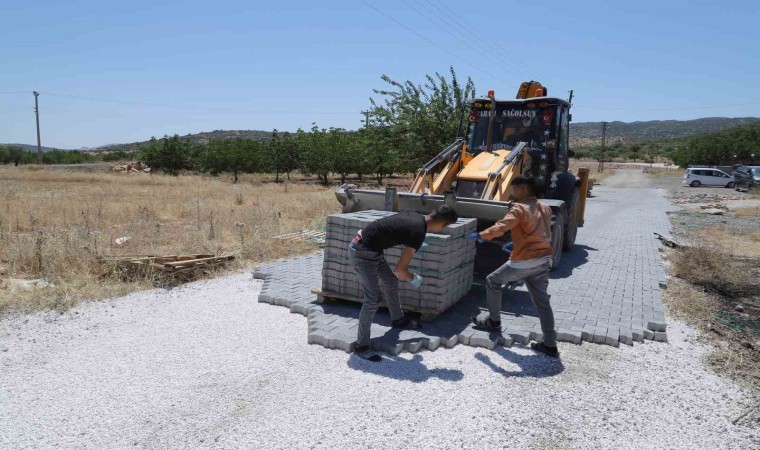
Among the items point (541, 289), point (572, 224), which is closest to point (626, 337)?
point (541, 289)

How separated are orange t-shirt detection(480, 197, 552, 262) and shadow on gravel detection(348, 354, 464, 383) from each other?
53.4 inches

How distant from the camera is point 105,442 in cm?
367

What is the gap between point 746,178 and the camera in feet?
110

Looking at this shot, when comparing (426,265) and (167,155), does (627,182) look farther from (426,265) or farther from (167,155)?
(426,265)

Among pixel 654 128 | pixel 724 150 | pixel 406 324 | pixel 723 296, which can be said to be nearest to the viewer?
pixel 406 324

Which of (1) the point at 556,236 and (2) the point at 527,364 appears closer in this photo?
(2) the point at 527,364

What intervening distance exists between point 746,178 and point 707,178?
389 centimetres

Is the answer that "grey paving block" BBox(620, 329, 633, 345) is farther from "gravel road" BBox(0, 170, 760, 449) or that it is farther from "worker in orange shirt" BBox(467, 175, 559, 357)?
"worker in orange shirt" BBox(467, 175, 559, 357)

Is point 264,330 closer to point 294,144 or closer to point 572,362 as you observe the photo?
point 572,362

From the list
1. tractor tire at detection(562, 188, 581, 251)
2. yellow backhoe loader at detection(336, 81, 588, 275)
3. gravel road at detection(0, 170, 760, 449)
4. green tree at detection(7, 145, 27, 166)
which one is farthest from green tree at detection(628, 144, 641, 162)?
gravel road at detection(0, 170, 760, 449)

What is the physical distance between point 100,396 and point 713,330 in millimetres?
6579

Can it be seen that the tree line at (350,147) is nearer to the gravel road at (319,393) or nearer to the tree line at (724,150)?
the gravel road at (319,393)

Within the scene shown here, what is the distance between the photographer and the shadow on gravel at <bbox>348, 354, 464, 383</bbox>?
190 inches

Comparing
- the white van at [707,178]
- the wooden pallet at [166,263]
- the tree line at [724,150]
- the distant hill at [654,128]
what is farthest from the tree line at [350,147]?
the distant hill at [654,128]
